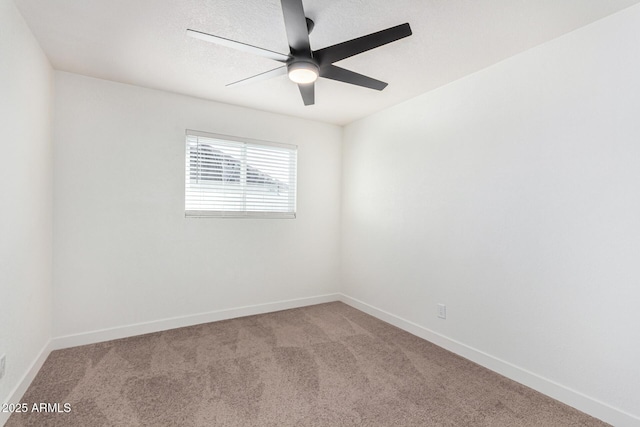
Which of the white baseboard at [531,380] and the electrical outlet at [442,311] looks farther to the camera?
the electrical outlet at [442,311]

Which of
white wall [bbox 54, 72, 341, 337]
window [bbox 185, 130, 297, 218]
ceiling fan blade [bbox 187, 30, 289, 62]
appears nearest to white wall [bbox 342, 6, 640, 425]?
window [bbox 185, 130, 297, 218]

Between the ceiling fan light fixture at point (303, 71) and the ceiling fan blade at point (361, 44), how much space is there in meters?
0.06

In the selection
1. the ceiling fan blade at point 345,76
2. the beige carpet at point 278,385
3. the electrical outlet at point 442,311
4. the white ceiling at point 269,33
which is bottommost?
the beige carpet at point 278,385

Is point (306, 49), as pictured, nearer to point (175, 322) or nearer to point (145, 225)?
point (145, 225)

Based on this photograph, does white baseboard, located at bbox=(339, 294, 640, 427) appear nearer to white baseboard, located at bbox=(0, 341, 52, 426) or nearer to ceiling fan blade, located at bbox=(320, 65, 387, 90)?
ceiling fan blade, located at bbox=(320, 65, 387, 90)

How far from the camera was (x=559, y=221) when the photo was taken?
2133 mm

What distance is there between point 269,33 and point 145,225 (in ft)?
7.37

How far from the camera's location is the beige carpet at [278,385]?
74.2 inches

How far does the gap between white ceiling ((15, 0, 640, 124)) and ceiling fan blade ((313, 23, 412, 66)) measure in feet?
0.91

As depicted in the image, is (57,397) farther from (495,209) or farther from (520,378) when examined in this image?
(495,209)

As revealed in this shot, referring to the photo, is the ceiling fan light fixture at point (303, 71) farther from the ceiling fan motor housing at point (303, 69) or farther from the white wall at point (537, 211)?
the white wall at point (537, 211)

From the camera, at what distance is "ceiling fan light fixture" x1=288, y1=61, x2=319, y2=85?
6.29 feet

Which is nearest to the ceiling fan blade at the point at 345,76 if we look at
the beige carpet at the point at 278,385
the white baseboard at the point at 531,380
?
the beige carpet at the point at 278,385

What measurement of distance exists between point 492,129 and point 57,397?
378cm
